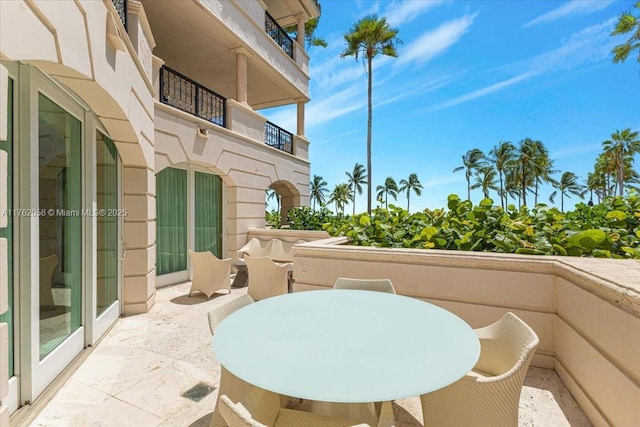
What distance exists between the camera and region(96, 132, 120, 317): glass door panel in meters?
3.57

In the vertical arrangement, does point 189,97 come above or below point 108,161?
above

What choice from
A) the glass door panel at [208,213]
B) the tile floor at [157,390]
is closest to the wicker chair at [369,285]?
the tile floor at [157,390]

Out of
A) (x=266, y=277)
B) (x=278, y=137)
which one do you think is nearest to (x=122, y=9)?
(x=266, y=277)

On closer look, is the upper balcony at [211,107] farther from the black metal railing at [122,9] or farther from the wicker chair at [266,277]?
the wicker chair at [266,277]

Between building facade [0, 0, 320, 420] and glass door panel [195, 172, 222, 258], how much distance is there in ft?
0.13

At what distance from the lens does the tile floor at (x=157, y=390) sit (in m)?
2.16

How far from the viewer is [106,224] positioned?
3.80m

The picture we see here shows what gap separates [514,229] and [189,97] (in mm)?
6812

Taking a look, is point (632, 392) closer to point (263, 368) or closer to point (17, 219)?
point (263, 368)

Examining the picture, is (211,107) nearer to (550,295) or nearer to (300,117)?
(300,117)

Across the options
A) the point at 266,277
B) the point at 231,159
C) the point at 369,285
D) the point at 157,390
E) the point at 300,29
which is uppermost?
the point at 300,29

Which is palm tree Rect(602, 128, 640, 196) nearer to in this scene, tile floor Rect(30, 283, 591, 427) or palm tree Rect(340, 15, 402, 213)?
palm tree Rect(340, 15, 402, 213)

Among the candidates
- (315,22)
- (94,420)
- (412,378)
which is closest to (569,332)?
(412,378)

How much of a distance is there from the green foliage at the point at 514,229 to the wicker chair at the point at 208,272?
2411 millimetres
